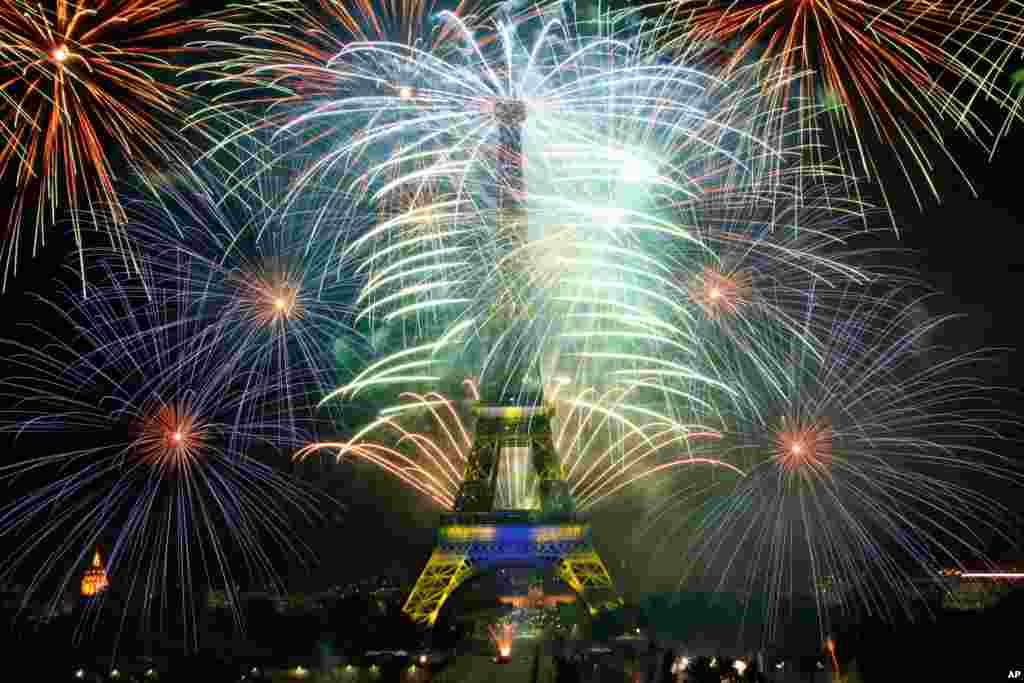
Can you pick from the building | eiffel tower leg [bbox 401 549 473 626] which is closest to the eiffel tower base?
eiffel tower leg [bbox 401 549 473 626]

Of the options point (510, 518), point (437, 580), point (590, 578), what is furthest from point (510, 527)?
point (590, 578)

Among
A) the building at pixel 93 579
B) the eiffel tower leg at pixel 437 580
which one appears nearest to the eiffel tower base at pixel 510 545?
the eiffel tower leg at pixel 437 580

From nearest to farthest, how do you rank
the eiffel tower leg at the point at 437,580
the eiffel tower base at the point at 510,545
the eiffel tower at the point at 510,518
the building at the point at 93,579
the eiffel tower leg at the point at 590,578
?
the building at the point at 93,579 < the eiffel tower leg at the point at 590,578 < the eiffel tower leg at the point at 437,580 < the eiffel tower at the point at 510,518 < the eiffel tower base at the point at 510,545

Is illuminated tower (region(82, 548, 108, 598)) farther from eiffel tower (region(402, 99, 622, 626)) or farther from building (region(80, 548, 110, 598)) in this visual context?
eiffel tower (region(402, 99, 622, 626))

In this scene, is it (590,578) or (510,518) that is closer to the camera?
(590,578)

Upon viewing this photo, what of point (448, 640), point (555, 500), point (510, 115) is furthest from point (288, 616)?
point (510, 115)

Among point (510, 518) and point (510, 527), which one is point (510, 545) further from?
point (510, 518)

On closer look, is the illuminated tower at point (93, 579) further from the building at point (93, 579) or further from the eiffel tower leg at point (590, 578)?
the eiffel tower leg at point (590, 578)

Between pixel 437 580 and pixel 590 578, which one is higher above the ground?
pixel 590 578
